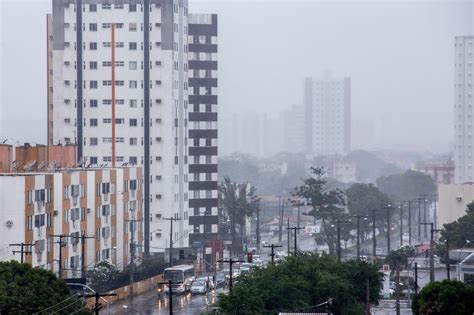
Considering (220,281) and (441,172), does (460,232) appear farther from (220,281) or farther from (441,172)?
(441,172)

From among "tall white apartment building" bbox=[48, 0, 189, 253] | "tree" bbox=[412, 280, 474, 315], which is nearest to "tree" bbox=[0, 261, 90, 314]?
"tree" bbox=[412, 280, 474, 315]

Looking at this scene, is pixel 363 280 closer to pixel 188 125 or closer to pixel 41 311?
pixel 41 311

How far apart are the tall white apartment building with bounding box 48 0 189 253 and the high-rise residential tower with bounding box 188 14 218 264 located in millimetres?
2009

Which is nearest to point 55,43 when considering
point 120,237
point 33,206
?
point 120,237

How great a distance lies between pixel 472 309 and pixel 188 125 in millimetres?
20021

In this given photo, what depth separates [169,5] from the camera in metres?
34.9

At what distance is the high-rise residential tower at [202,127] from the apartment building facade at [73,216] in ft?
13.8

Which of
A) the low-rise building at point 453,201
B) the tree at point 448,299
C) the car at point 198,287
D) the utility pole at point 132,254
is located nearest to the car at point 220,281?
the car at point 198,287

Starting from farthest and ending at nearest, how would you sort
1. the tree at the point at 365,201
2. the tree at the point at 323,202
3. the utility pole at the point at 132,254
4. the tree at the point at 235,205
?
the tree at the point at 365,201 → the tree at the point at 235,205 → the tree at the point at 323,202 → the utility pole at the point at 132,254

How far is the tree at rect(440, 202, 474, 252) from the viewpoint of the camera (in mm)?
31953

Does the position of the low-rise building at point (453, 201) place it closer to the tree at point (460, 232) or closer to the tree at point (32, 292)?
the tree at point (460, 232)

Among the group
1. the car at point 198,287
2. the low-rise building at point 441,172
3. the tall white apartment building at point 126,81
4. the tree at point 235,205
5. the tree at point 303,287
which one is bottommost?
the car at point 198,287

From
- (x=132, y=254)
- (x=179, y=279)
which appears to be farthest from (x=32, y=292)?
(x=132, y=254)

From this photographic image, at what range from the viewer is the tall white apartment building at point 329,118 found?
106 meters
